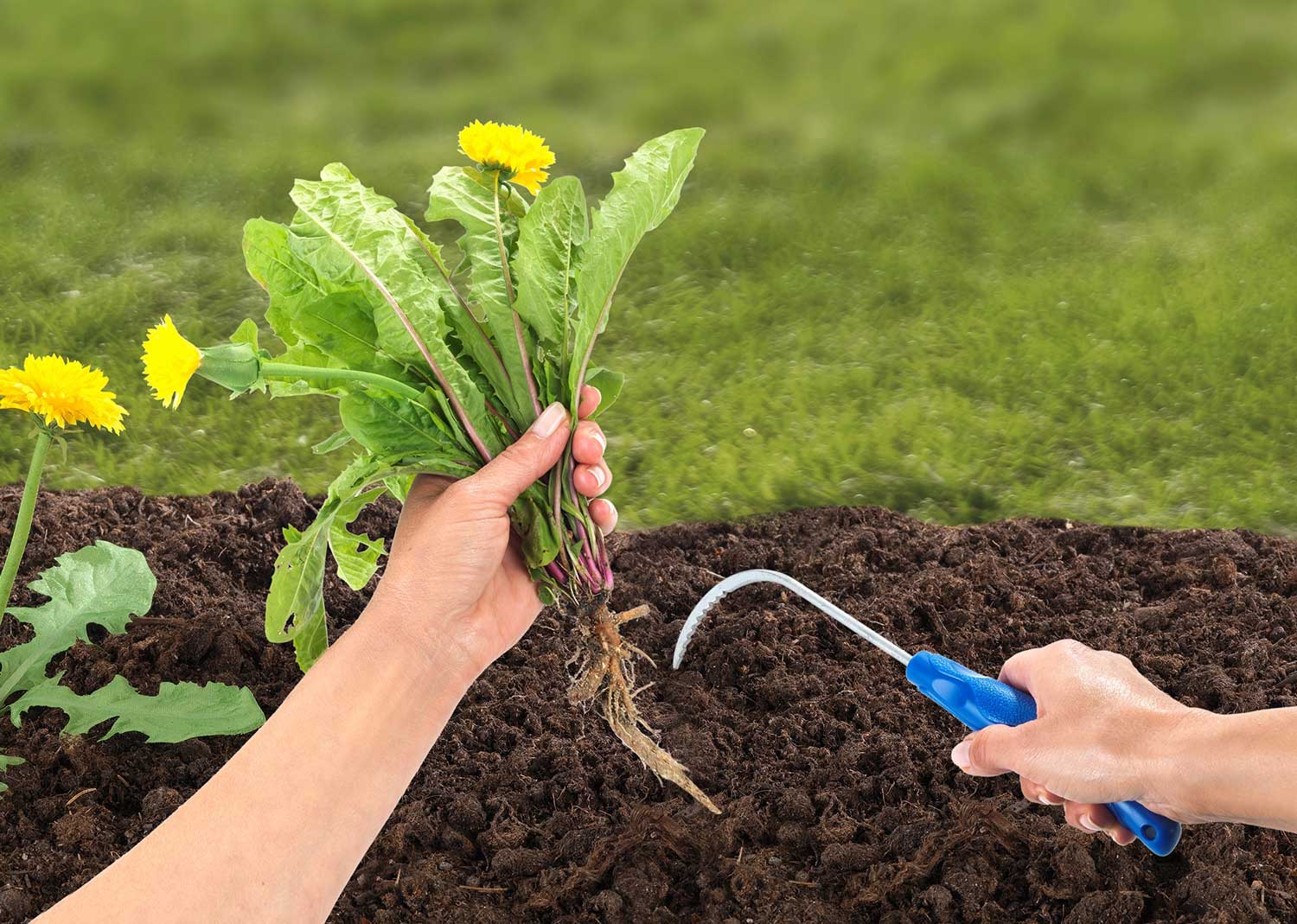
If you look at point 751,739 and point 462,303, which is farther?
point 751,739

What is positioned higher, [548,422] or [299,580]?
[548,422]

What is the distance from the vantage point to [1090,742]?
183 cm

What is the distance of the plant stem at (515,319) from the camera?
7.04ft

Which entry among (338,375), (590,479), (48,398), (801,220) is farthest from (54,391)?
(801,220)

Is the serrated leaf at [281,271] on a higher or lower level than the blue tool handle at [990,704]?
higher

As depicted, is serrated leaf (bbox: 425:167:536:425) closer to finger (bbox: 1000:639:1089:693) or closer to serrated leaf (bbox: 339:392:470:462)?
serrated leaf (bbox: 339:392:470:462)

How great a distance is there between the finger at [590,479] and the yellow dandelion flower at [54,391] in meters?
0.81

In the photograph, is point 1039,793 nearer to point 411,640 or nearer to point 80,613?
point 411,640

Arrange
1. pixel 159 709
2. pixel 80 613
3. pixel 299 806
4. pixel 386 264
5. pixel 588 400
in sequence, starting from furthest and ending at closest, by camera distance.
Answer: pixel 80 613 → pixel 159 709 → pixel 588 400 → pixel 386 264 → pixel 299 806

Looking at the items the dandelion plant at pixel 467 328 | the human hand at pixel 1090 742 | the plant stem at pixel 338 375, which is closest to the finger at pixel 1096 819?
the human hand at pixel 1090 742

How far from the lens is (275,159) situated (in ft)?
17.4

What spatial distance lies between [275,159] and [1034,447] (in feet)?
10.7

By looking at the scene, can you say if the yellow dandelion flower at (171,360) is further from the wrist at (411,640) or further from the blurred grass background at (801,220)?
the blurred grass background at (801,220)

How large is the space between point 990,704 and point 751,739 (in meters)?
0.70
